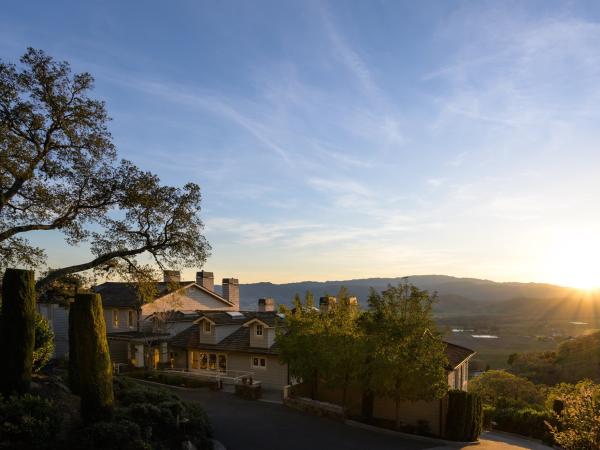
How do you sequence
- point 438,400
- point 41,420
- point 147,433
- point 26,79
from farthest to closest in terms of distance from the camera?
point 438,400 < point 26,79 < point 147,433 < point 41,420

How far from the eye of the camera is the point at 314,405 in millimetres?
27234

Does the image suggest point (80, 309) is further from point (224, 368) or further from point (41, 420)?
point (224, 368)

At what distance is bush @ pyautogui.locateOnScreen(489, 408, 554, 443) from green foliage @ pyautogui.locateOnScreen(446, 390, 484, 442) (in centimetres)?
727

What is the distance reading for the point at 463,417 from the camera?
25812 mm

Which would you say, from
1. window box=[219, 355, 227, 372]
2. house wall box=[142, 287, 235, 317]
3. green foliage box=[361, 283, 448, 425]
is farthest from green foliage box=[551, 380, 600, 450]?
house wall box=[142, 287, 235, 317]

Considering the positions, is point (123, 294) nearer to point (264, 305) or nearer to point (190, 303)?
point (190, 303)

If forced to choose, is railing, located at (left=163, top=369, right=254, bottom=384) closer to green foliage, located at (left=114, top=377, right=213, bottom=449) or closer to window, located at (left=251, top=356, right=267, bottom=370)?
window, located at (left=251, top=356, right=267, bottom=370)

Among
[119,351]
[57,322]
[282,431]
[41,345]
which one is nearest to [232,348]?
[119,351]

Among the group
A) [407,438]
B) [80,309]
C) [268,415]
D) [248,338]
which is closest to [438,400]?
[407,438]

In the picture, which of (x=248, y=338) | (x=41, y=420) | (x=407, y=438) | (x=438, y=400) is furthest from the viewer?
(x=248, y=338)

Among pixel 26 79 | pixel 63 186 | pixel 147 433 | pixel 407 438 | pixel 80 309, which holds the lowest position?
pixel 407 438

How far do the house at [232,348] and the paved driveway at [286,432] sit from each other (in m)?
4.76

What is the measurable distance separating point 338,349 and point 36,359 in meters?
15.9

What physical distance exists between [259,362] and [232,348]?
260 cm
